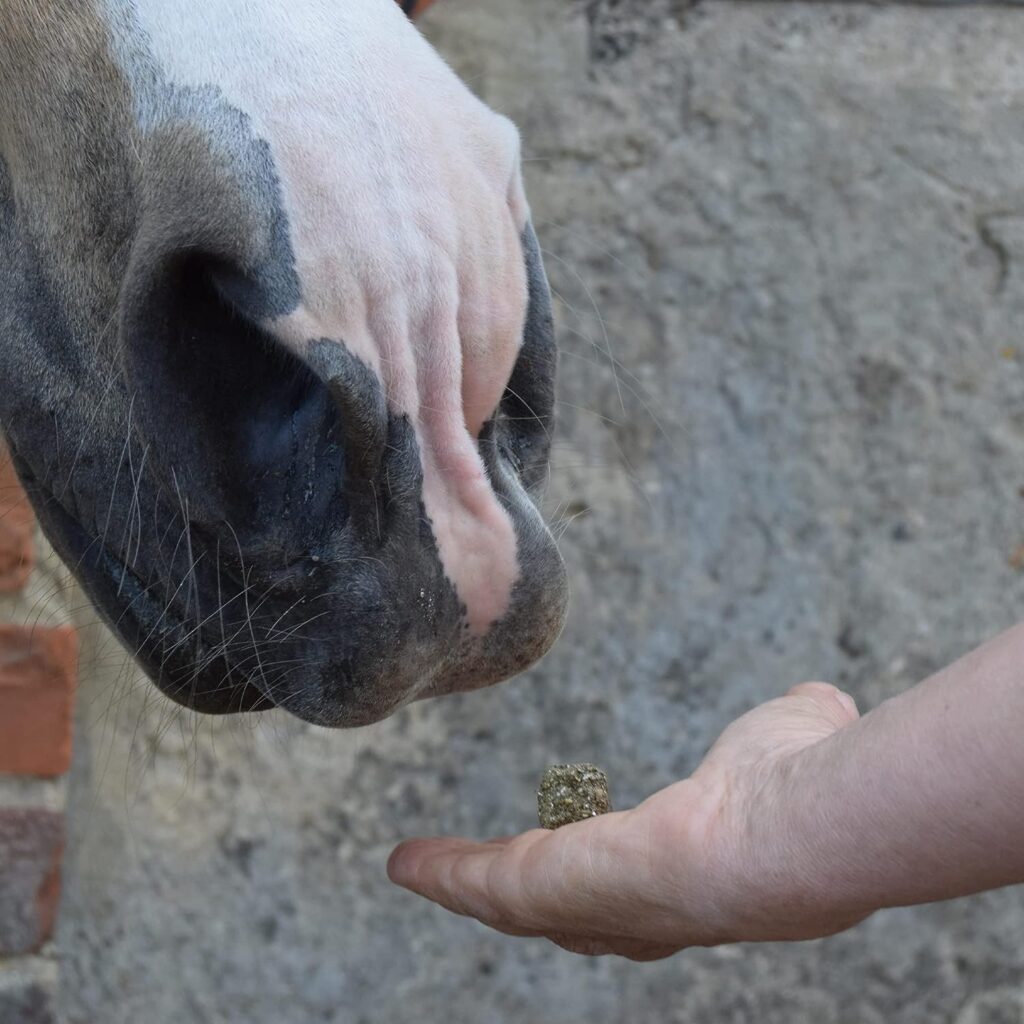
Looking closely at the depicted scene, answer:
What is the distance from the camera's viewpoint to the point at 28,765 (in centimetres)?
102

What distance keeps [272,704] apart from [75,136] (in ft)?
0.93

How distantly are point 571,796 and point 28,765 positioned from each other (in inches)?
20.7

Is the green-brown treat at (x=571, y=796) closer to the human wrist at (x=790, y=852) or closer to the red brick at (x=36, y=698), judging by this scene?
the human wrist at (x=790, y=852)

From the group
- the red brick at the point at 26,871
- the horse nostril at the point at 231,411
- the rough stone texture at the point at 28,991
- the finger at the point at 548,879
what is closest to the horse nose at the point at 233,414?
the horse nostril at the point at 231,411

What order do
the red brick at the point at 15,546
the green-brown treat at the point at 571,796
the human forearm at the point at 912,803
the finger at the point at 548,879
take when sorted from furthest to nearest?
the red brick at the point at 15,546 < the green-brown treat at the point at 571,796 < the finger at the point at 548,879 < the human forearm at the point at 912,803

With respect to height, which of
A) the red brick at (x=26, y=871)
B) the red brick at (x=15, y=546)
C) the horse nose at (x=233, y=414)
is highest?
the horse nose at (x=233, y=414)

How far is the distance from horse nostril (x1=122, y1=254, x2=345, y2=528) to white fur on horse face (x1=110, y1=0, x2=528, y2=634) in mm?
37

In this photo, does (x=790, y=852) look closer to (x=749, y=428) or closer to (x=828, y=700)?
(x=828, y=700)

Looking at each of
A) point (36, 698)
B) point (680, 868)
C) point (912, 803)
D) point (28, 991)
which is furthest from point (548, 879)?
point (28, 991)

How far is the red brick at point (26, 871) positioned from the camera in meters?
1.03

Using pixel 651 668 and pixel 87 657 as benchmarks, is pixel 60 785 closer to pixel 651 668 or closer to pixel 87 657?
pixel 87 657

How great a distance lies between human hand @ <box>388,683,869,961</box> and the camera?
1.70 ft

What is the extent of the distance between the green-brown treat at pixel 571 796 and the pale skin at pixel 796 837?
2.6 inches

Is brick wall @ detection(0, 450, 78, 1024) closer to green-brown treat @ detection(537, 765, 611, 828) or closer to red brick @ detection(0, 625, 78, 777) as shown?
red brick @ detection(0, 625, 78, 777)
